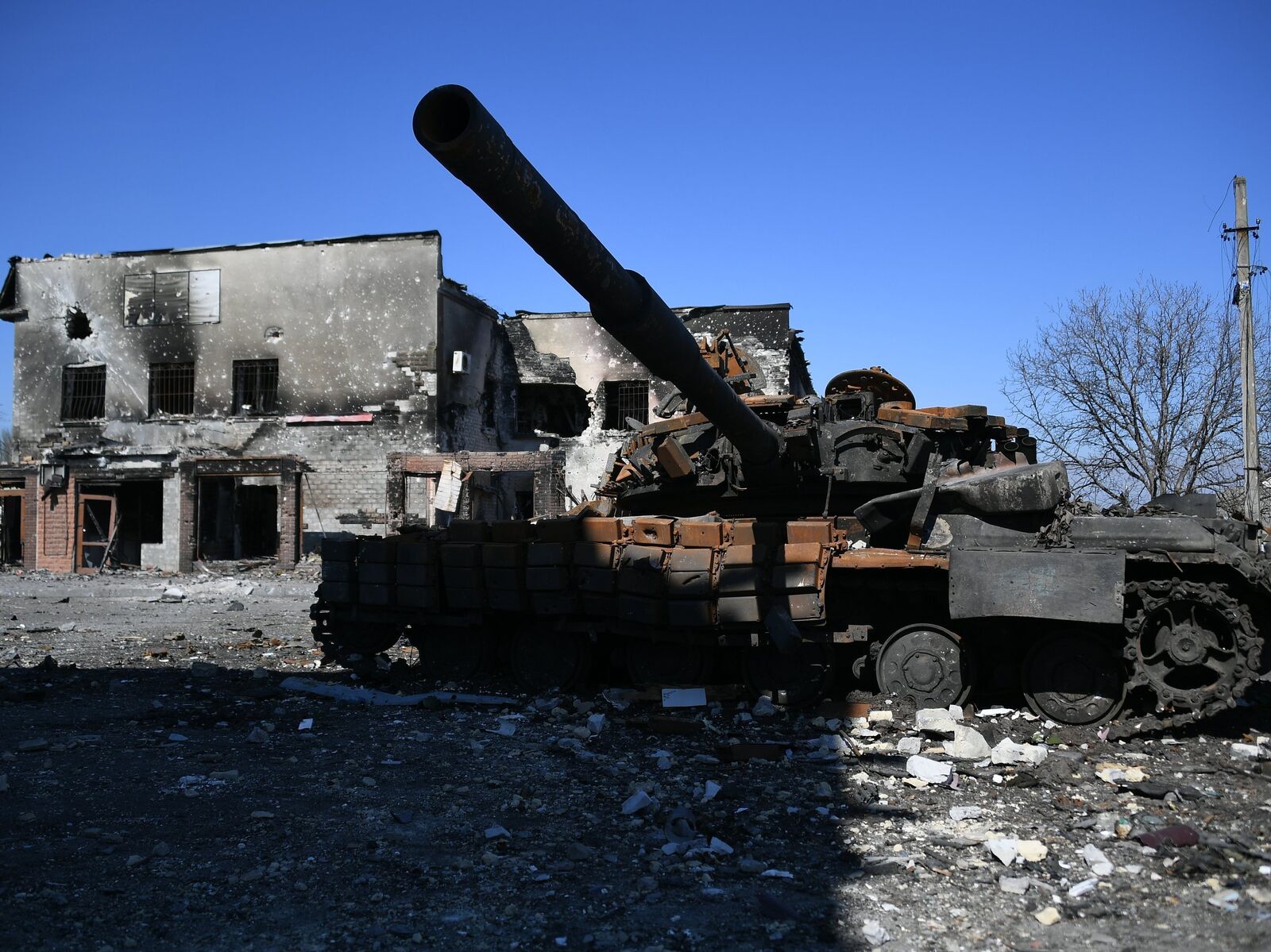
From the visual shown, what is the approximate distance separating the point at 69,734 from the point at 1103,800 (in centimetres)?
636

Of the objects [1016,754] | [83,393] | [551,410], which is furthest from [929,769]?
[83,393]

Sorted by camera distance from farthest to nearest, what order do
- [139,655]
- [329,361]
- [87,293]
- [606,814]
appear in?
Answer: 1. [87,293]
2. [329,361]
3. [139,655]
4. [606,814]

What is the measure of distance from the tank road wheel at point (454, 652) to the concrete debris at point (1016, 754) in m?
4.36

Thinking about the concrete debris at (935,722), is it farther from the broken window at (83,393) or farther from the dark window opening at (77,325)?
the dark window opening at (77,325)

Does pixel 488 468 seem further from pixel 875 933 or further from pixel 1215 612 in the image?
pixel 875 933

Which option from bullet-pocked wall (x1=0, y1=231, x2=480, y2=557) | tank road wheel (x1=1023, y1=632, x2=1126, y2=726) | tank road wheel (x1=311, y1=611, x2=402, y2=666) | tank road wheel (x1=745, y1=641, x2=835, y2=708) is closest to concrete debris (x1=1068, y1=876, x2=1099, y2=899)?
tank road wheel (x1=1023, y1=632, x2=1126, y2=726)

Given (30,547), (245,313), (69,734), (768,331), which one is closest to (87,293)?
(245,313)

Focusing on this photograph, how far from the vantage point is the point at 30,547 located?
78.6 ft

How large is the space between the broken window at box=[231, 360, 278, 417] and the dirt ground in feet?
53.0

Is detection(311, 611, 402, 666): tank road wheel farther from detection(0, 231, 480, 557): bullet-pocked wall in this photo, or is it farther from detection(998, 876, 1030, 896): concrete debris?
detection(0, 231, 480, 557): bullet-pocked wall

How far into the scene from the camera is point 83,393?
2459 centimetres

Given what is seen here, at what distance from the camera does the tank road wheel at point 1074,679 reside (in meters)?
6.68

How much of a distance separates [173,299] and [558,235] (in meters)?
21.9

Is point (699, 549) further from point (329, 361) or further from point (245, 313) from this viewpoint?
point (245, 313)
